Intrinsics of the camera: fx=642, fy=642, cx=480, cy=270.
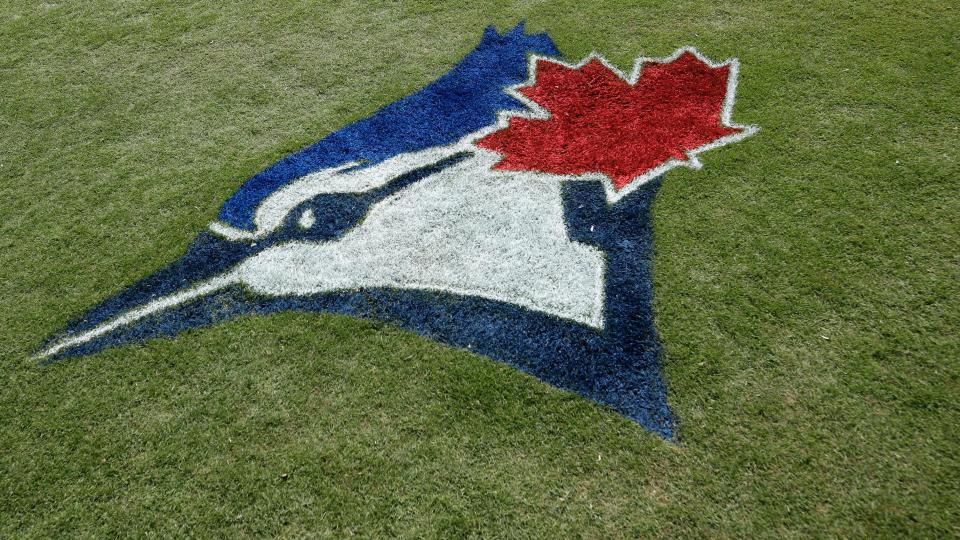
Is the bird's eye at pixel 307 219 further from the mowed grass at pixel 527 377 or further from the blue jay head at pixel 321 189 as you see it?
the mowed grass at pixel 527 377

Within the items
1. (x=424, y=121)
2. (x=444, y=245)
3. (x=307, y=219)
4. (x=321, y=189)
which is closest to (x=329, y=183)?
(x=321, y=189)

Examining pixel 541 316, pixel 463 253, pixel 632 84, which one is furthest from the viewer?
pixel 632 84

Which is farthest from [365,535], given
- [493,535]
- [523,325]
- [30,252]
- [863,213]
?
[863,213]

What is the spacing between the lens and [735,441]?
3.54m

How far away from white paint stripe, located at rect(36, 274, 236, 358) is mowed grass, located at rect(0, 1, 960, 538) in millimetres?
174

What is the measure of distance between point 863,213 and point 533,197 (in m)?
2.36

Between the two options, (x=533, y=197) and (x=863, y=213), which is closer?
(x=863, y=213)

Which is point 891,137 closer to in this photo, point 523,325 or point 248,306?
point 523,325

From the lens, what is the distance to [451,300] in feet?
14.1

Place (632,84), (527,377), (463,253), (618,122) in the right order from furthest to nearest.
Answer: (632,84)
(618,122)
(463,253)
(527,377)

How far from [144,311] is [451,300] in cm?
211

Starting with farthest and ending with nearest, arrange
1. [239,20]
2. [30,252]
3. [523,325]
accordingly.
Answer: [239,20] → [30,252] → [523,325]

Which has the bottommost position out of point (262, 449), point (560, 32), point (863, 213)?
point (262, 449)

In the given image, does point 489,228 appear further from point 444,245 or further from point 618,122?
point 618,122
